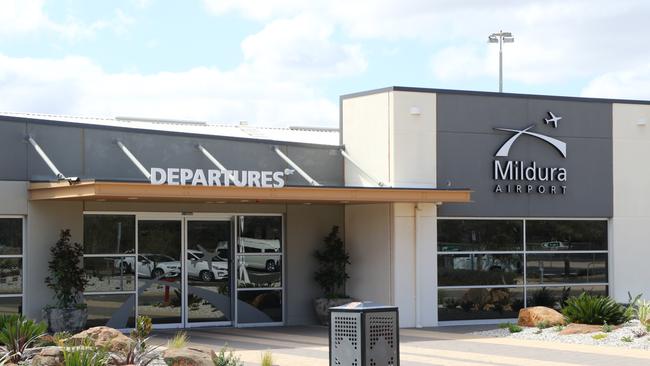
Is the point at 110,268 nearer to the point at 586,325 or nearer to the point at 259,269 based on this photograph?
the point at 259,269

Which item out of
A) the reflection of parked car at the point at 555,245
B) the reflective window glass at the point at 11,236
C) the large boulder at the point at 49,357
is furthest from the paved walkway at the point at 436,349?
the large boulder at the point at 49,357

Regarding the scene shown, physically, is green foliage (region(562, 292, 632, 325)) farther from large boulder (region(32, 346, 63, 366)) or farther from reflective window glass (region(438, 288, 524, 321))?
large boulder (region(32, 346, 63, 366))

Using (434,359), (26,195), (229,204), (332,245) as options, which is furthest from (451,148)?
(26,195)

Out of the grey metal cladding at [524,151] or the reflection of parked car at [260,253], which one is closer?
the grey metal cladding at [524,151]

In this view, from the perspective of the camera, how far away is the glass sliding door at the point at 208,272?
25.0 meters

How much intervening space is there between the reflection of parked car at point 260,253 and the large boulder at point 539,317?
6.13 m

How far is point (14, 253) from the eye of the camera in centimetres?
2233

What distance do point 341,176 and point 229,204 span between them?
10.2ft

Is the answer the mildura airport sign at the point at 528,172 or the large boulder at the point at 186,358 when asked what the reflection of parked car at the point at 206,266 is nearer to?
the mildura airport sign at the point at 528,172

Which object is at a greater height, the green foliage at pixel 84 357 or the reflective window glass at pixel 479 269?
the reflective window glass at pixel 479 269

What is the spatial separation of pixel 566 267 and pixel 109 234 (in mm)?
11393

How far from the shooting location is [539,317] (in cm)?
2319

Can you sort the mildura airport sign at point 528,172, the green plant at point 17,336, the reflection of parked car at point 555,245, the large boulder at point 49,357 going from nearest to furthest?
the large boulder at point 49,357
the green plant at point 17,336
the mildura airport sign at point 528,172
the reflection of parked car at point 555,245

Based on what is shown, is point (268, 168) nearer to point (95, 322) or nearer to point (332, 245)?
point (332, 245)
